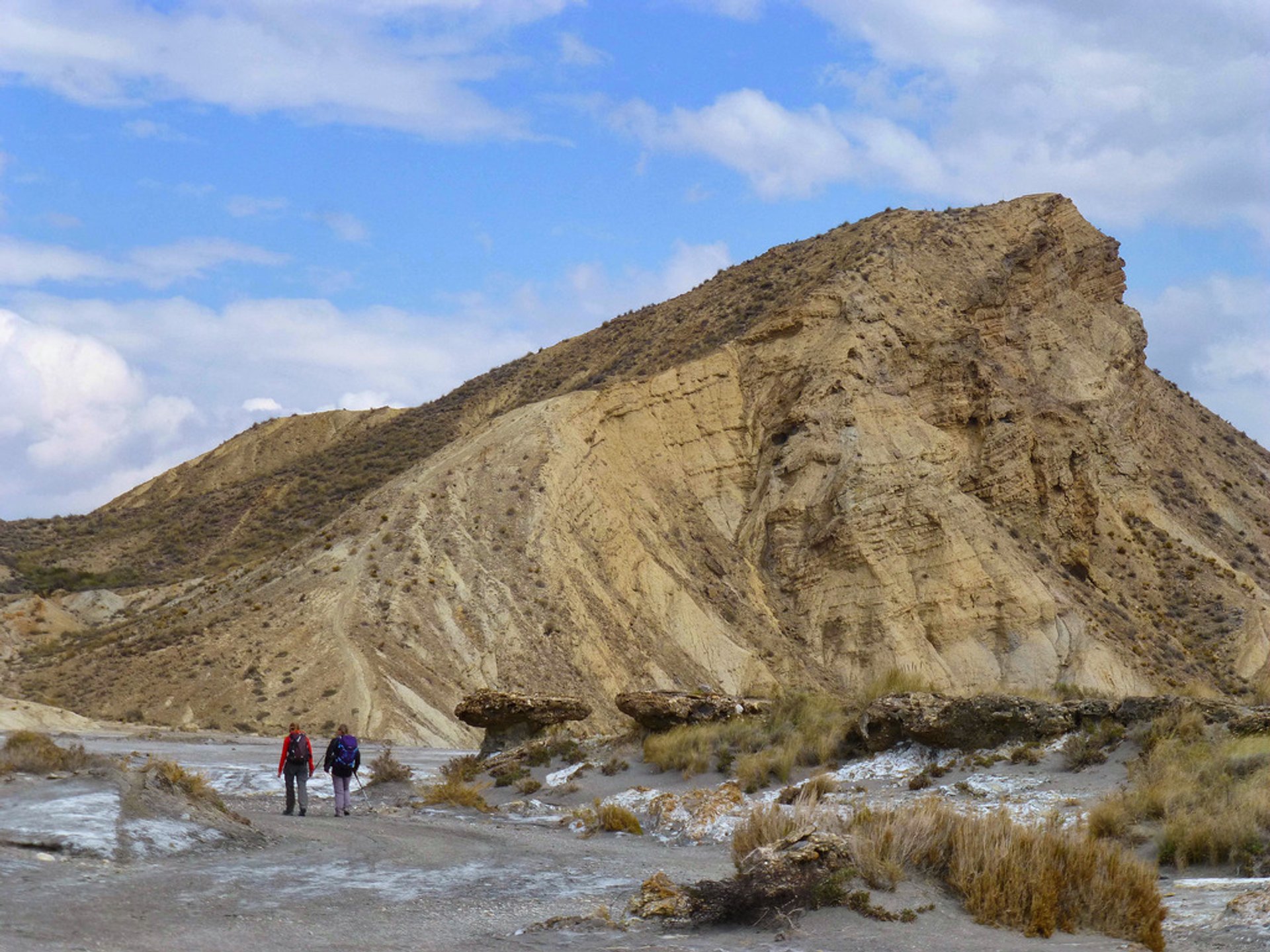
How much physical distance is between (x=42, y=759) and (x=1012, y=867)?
1060 centimetres

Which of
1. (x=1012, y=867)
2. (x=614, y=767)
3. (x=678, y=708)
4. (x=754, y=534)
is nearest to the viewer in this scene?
(x=1012, y=867)

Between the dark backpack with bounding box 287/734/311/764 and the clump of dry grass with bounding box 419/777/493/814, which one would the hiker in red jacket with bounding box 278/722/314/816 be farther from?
the clump of dry grass with bounding box 419/777/493/814

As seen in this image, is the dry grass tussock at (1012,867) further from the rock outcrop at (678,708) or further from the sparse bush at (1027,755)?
the rock outcrop at (678,708)

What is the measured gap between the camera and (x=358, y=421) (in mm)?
74812

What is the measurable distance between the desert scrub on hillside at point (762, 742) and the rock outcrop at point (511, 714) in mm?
3652

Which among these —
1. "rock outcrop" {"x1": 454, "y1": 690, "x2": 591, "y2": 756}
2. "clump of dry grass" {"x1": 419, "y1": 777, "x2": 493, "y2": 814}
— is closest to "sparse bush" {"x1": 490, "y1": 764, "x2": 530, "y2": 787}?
"clump of dry grass" {"x1": 419, "y1": 777, "x2": 493, "y2": 814}

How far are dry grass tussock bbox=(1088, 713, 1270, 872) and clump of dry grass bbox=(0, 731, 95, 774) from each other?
425 inches

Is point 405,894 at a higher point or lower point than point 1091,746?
lower

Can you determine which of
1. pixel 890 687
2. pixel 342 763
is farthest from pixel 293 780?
pixel 890 687

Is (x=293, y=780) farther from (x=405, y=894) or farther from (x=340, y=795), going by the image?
(x=405, y=894)

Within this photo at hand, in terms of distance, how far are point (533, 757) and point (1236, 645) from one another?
36.0 meters

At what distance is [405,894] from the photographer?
36.1ft

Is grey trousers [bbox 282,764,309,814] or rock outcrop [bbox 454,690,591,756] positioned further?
rock outcrop [bbox 454,690,591,756]

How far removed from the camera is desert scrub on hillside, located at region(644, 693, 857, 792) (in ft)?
58.1
